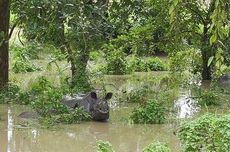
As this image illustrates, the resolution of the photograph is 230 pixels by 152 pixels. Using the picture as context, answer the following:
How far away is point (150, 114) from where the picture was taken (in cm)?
862

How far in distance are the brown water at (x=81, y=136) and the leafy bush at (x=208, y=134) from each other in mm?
2783

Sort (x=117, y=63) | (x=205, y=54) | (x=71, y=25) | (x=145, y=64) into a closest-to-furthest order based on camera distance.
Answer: (x=71, y=25)
(x=205, y=54)
(x=117, y=63)
(x=145, y=64)

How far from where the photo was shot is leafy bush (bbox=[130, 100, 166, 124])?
8594mm

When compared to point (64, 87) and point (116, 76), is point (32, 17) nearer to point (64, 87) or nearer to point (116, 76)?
point (64, 87)

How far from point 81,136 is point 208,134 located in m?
3.75

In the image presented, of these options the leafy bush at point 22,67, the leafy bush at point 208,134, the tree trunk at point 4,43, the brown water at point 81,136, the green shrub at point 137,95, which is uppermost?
the tree trunk at point 4,43

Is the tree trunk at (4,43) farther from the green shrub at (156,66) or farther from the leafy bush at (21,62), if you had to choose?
the green shrub at (156,66)

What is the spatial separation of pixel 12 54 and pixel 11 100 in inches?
272

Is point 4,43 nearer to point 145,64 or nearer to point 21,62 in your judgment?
point 21,62

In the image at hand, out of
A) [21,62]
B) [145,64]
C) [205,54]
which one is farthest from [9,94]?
[145,64]

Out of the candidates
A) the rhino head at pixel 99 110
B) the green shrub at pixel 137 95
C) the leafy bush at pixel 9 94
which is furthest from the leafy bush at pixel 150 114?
the leafy bush at pixel 9 94

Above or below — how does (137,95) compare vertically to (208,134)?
below

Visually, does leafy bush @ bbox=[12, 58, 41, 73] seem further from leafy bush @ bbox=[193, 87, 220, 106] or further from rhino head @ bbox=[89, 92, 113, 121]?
rhino head @ bbox=[89, 92, 113, 121]

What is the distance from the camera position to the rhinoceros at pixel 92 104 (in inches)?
340
